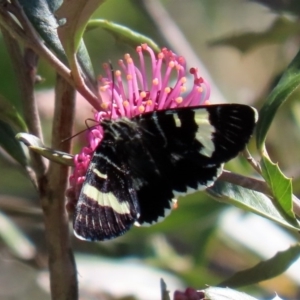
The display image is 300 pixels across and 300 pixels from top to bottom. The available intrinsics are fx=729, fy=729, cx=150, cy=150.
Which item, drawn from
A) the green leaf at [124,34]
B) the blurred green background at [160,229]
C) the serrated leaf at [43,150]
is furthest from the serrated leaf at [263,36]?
the serrated leaf at [43,150]

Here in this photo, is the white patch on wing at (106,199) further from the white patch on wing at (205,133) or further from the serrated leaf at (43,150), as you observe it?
the white patch on wing at (205,133)

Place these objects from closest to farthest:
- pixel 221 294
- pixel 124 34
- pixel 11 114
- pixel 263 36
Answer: pixel 221 294 < pixel 11 114 < pixel 124 34 < pixel 263 36

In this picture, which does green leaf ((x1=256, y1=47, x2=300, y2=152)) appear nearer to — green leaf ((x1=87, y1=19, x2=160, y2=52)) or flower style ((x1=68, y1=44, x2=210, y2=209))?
flower style ((x1=68, y1=44, x2=210, y2=209))

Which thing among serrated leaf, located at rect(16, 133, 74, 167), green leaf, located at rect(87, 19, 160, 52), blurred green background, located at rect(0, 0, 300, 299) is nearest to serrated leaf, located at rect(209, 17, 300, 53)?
blurred green background, located at rect(0, 0, 300, 299)

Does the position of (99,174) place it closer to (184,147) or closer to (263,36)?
(184,147)

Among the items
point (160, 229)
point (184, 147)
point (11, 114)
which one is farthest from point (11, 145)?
point (160, 229)
